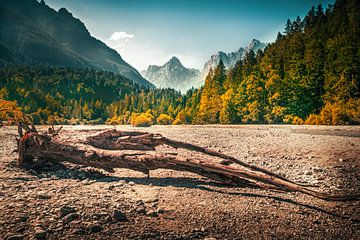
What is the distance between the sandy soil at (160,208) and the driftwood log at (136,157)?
390 millimetres

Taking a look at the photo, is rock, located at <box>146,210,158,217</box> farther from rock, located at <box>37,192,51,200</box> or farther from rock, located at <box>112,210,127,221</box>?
rock, located at <box>37,192,51,200</box>

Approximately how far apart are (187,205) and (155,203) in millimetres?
751

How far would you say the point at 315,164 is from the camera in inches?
312

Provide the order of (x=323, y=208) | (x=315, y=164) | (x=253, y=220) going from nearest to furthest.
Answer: (x=253, y=220), (x=323, y=208), (x=315, y=164)

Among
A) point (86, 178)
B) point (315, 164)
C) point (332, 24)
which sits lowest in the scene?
point (86, 178)

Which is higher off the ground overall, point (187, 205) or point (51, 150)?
point (51, 150)

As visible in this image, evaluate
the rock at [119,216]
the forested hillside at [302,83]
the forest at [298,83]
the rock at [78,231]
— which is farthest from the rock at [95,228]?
the forested hillside at [302,83]

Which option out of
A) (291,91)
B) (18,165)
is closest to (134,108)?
(291,91)

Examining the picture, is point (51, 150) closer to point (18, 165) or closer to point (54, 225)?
point (18, 165)

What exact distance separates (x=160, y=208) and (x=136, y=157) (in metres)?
1.85

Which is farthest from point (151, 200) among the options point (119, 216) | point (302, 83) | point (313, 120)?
point (302, 83)

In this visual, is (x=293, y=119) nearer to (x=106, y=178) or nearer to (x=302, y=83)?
(x=302, y=83)

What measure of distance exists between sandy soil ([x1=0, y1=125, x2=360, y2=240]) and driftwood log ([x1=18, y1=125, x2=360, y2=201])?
15.4 inches

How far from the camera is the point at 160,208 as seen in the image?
4340 mm
